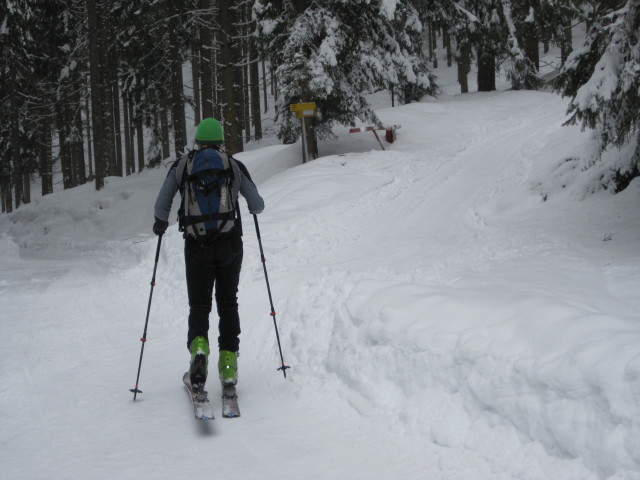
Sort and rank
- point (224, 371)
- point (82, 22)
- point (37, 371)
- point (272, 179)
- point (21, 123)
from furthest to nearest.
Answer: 1. point (21, 123)
2. point (82, 22)
3. point (272, 179)
4. point (37, 371)
5. point (224, 371)

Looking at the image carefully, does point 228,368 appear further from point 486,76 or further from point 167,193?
point 486,76

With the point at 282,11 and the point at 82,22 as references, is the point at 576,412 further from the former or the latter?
the point at 82,22

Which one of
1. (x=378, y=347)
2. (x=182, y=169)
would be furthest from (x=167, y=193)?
(x=378, y=347)

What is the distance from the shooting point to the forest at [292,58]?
8.28m

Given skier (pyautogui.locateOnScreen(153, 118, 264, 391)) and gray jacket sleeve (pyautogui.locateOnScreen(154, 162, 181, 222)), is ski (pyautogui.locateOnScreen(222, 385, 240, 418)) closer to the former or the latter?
skier (pyautogui.locateOnScreen(153, 118, 264, 391))

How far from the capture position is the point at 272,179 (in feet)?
52.5

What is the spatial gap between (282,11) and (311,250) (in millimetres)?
9041

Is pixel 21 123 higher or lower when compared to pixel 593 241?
higher

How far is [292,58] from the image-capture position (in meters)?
15.5

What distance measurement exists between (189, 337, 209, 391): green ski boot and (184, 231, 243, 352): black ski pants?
0.09 m

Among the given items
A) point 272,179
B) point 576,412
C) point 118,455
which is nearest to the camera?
point 576,412

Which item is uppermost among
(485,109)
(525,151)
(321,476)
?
(485,109)


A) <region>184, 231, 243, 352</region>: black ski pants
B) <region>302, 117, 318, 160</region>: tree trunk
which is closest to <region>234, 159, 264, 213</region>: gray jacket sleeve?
<region>184, 231, 243, 352</region>: black ski pants

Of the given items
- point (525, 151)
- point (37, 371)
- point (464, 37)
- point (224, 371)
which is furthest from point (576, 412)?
point (464, 37)
